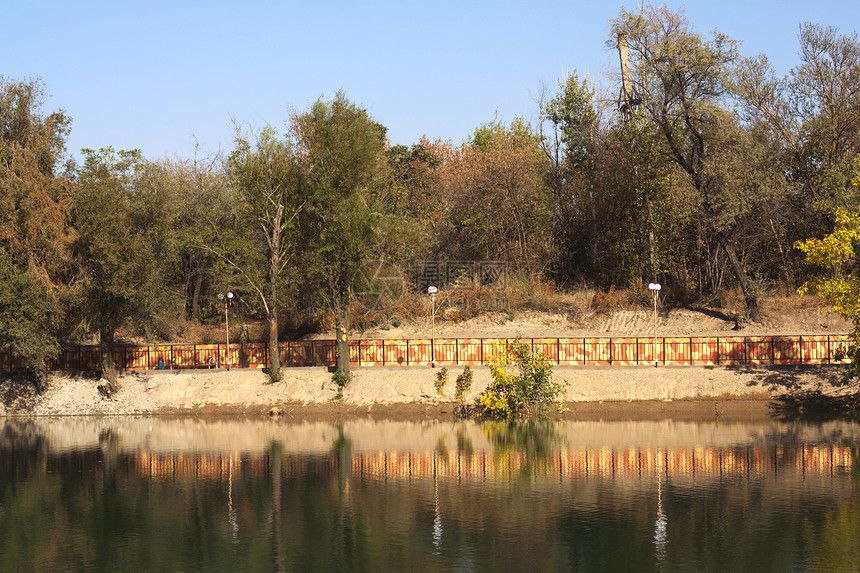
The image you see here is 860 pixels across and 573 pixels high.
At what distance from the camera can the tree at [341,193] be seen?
43375 millimetres

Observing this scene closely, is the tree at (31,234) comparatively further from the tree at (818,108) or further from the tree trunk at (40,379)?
the tree at (818,108)

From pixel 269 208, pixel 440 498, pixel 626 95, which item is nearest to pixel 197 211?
pixel 269 208

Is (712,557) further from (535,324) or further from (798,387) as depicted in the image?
(535,324)

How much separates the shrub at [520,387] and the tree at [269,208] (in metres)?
11.4

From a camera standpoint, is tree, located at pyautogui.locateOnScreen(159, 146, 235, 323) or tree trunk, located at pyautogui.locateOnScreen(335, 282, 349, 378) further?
tree, located at pyautogui.locateOnScreen(159, 146, 235, 323)

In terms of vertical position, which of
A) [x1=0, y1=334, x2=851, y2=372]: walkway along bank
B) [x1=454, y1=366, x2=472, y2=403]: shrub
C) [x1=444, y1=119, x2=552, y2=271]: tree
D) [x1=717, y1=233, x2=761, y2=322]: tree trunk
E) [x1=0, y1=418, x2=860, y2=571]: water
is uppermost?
[x1=444, y1=119, x2=552, y2=271]: tree

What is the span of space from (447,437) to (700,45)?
26.6 meters

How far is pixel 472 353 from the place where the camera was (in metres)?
43.8

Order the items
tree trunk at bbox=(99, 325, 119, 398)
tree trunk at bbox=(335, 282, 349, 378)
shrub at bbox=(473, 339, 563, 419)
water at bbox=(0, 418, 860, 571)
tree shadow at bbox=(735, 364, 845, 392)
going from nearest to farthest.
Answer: water at bbox=(0, 418, 860, 571) → shrub at bbox=(473, 339, 563, 419) → tree shadow at bbox=(735, 364, 845, 392) → tree trunk at bbox=(335, 282, 349, 378) → tree trunk at bbox=(99, 325, 119, 398)

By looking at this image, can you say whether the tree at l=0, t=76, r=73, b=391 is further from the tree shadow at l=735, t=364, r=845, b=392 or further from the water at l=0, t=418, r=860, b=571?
the tree shadow at l=735, t=364, r=845, b=392

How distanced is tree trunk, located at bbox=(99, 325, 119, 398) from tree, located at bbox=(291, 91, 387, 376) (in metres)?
10.9

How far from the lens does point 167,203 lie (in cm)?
4578

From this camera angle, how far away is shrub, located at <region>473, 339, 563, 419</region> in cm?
3906

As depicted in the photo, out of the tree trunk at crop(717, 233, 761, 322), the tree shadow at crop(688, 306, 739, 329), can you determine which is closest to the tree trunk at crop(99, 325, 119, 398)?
the tree shadow at crop(688, 306, 739, 329)
